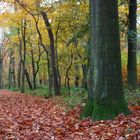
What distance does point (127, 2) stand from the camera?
16.3 meters

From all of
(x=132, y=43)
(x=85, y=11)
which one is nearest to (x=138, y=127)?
(x=132, y=43)

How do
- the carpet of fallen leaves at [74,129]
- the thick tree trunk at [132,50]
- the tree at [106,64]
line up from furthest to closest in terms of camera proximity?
the thick tree trunk at [132,50] → the tree at [106,64] → the carpet of fallen leaves at [74,129]

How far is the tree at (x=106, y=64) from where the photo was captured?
8.51 metres

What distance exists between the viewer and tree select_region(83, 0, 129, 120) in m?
8.51

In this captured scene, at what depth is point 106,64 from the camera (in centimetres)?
854

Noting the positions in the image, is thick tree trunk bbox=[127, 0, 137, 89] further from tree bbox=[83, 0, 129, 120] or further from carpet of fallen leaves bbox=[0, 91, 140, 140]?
tree bbox=[83, 0, 129, 120]

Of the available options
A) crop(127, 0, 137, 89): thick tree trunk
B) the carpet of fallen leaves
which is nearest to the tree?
the carpet of fallen leaves

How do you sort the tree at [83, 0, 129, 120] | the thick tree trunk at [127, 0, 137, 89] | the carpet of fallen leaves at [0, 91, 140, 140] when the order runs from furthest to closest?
1. the thick tree trunk at [127, 0, 137, 89]
2. the tree at [83, 0, 129, 120]
3. the carpet of fallen leaves at [0, 91, 140, 140]

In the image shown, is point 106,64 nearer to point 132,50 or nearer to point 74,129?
point 74,129

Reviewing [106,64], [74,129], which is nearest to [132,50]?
[106,64]

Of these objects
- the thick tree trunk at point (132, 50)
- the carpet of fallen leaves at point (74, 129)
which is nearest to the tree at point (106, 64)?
the carpet of fallen leaves at point (74, 129)

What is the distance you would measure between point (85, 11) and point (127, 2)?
384cm

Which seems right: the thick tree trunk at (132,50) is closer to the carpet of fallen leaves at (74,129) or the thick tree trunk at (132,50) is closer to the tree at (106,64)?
the carpet of fallen leaves at (74,129)

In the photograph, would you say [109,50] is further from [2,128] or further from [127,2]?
[127,2]
